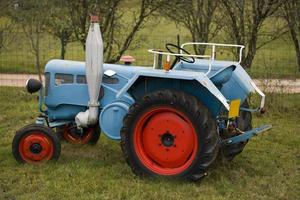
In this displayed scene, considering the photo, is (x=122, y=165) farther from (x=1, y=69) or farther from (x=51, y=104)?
(x=1, y=69)

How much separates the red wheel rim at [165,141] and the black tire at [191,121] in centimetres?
4

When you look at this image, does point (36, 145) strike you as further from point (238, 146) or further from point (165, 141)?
point (238, 146)

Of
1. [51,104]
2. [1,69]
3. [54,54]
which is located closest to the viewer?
[51,104]

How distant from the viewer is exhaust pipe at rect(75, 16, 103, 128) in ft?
18.8

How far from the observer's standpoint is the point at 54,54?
15891 mm

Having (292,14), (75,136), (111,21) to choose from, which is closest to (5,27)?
(111,21)

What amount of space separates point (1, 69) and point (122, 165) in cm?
860

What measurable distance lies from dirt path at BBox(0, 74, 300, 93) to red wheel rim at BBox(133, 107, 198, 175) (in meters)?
4.28

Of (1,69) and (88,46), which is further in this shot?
(1,69)

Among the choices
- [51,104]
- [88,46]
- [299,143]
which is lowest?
[299,143]

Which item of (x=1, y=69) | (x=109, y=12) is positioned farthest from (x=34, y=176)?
(x=1, y=69)

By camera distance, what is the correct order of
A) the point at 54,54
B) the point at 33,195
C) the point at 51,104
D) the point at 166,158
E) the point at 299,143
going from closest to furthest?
1. the point at 33,195
2. the point at 166,158
3. the point at 51,104
4. the point at 299,143
5. the point at 54,54

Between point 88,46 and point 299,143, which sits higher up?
point 88,46

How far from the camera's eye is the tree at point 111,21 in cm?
991
